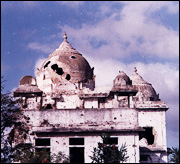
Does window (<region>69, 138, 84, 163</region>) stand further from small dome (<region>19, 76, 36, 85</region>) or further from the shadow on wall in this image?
small dome (<region>19, 76, 36, 85</region>)

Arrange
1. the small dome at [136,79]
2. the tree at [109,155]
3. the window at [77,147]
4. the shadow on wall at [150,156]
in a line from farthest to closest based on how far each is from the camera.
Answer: the small dome at [136,79] < the shadow on wall at [150,156] < the window at [77,147] < the tree at [109,155]

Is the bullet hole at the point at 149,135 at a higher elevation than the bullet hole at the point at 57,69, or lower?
lower

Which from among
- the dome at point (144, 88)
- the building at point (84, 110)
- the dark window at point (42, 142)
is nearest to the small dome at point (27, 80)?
the building at point (84, 110)

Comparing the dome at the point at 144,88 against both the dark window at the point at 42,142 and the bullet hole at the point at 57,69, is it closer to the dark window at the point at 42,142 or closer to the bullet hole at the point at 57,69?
the bullet hole at the point at 57,69

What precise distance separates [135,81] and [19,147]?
13757 mm

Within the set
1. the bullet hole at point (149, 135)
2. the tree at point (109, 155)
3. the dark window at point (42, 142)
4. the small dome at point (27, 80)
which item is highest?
the small dome at point (27, 80)

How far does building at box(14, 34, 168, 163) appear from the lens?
65.4 feet

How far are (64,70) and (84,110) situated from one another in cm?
643

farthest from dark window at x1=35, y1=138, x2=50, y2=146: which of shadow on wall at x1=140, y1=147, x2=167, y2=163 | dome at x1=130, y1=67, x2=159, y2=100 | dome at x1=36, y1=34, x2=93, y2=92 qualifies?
dome at x1=130, y1=67, x2=159, y2=100

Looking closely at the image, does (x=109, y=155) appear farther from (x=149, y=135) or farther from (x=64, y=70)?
(x=149, y=135)

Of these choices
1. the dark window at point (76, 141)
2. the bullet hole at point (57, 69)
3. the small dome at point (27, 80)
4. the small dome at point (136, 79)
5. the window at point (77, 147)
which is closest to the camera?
the window at point (77, 147)

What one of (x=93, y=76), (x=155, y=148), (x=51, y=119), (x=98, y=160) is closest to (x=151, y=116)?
(x=155, y=148)

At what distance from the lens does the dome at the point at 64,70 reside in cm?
2633

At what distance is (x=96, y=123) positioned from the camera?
67.0 ft
